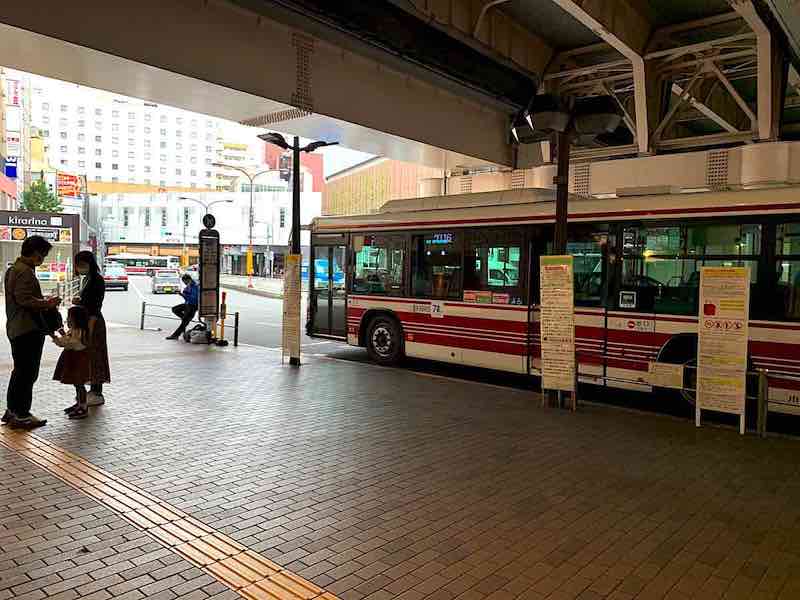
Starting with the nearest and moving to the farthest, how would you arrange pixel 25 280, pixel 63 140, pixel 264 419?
pixel 25 280 < pixel 264 419 < pixel 63 140

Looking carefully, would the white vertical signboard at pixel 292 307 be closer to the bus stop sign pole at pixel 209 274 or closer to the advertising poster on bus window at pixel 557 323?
the bus stop sign pole at pixel 209 274

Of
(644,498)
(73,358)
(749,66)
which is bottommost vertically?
(644,498)

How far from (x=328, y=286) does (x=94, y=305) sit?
657 cm

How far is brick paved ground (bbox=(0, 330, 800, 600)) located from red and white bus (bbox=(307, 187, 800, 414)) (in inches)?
49.4

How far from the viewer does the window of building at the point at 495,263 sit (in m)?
10.6

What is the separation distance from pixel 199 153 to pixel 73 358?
128439mm

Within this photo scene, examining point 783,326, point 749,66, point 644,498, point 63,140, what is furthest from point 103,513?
point 63,140

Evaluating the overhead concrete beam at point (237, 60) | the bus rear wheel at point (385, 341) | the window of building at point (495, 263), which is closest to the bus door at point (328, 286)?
the bus rear wheel at point (385, 341)

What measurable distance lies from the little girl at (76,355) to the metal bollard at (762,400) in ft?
26.3

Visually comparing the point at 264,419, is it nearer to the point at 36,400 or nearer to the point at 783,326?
the point at 36,400

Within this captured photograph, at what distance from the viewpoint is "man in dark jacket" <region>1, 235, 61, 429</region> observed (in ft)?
22.9

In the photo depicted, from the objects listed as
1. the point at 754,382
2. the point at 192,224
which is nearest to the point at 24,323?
the point at 754,382

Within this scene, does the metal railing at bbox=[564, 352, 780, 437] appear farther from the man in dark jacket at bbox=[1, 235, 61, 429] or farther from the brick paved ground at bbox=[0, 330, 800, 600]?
the man in dark jacket at bbox=[1, 235, 61, 429]

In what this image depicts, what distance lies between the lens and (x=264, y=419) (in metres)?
7.98
